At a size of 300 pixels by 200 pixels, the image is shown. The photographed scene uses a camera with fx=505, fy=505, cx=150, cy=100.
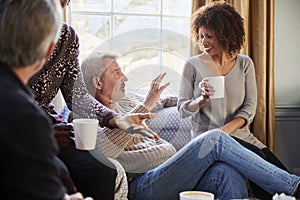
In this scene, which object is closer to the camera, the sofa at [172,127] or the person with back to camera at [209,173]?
the person with back to camera at [209,173]

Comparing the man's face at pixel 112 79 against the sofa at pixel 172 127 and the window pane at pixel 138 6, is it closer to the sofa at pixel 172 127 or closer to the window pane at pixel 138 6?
the sofa at pixel 172 127

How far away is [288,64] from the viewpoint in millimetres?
3164

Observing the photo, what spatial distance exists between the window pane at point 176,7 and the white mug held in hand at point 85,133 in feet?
4.36

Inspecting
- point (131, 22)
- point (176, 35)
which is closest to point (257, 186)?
point (176, 35)

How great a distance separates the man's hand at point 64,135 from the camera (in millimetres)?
2020

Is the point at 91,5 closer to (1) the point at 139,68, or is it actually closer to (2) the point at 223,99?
(1) the point at 139,68

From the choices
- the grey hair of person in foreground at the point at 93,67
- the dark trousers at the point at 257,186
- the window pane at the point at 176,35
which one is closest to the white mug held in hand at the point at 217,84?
the dark trousers at the point at 257,186

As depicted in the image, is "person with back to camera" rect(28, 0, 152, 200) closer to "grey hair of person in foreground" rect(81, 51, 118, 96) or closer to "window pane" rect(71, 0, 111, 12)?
"grey hair of person in foreground" rect(81, 51, 118, 96)

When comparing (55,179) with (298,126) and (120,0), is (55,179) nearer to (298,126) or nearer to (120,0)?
(120,0)

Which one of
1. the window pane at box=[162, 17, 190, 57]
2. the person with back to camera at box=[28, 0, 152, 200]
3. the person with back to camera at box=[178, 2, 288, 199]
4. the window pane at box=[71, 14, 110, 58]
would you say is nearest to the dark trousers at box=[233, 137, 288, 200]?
the person with back to camera at box=[178, 2, 288, 199]

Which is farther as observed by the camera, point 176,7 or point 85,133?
point 176,7

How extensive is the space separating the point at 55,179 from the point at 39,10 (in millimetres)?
342

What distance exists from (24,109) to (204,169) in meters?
1.31

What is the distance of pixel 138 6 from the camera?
9.92 ft
